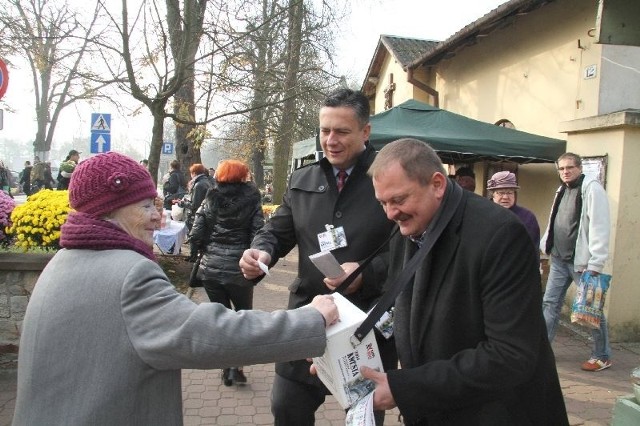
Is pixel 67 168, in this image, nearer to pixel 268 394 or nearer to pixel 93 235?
pixel 268 394

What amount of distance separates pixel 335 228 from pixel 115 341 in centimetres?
128

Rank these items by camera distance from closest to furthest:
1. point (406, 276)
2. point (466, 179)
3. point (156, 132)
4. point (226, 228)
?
point (406, 276) < point (226, 228) < point (466, 179) < point (156, 132)

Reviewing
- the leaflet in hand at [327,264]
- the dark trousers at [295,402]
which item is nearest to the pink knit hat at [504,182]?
the dark trousers at [295,402]

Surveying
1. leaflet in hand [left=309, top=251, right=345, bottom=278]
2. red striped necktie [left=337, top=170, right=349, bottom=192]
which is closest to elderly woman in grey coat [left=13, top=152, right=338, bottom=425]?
leaflet in hand [left=309, top=251, right=345, bottom=278]

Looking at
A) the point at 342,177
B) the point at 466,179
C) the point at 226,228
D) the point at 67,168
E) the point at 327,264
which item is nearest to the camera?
the point at 327,264

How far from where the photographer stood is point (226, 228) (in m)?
4.99

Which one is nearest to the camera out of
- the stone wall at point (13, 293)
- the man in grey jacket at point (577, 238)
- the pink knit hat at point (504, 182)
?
the stone wall at point (13, 293)

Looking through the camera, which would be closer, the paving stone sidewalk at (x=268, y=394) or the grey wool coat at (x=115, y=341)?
the grey wool coat at (x=115, y=341)

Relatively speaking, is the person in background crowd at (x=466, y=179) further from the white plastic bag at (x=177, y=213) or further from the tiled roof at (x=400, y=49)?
the white plastic bag at (x=177, y=213)

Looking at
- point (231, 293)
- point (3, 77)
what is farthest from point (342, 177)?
point (3, 77)

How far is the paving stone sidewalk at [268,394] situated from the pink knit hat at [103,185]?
9.38ft

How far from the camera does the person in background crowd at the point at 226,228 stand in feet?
15.8

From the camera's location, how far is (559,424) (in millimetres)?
1665

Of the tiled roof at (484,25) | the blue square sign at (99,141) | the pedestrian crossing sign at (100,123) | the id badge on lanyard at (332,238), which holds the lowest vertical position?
the id badge on lanyard at (332,238)
